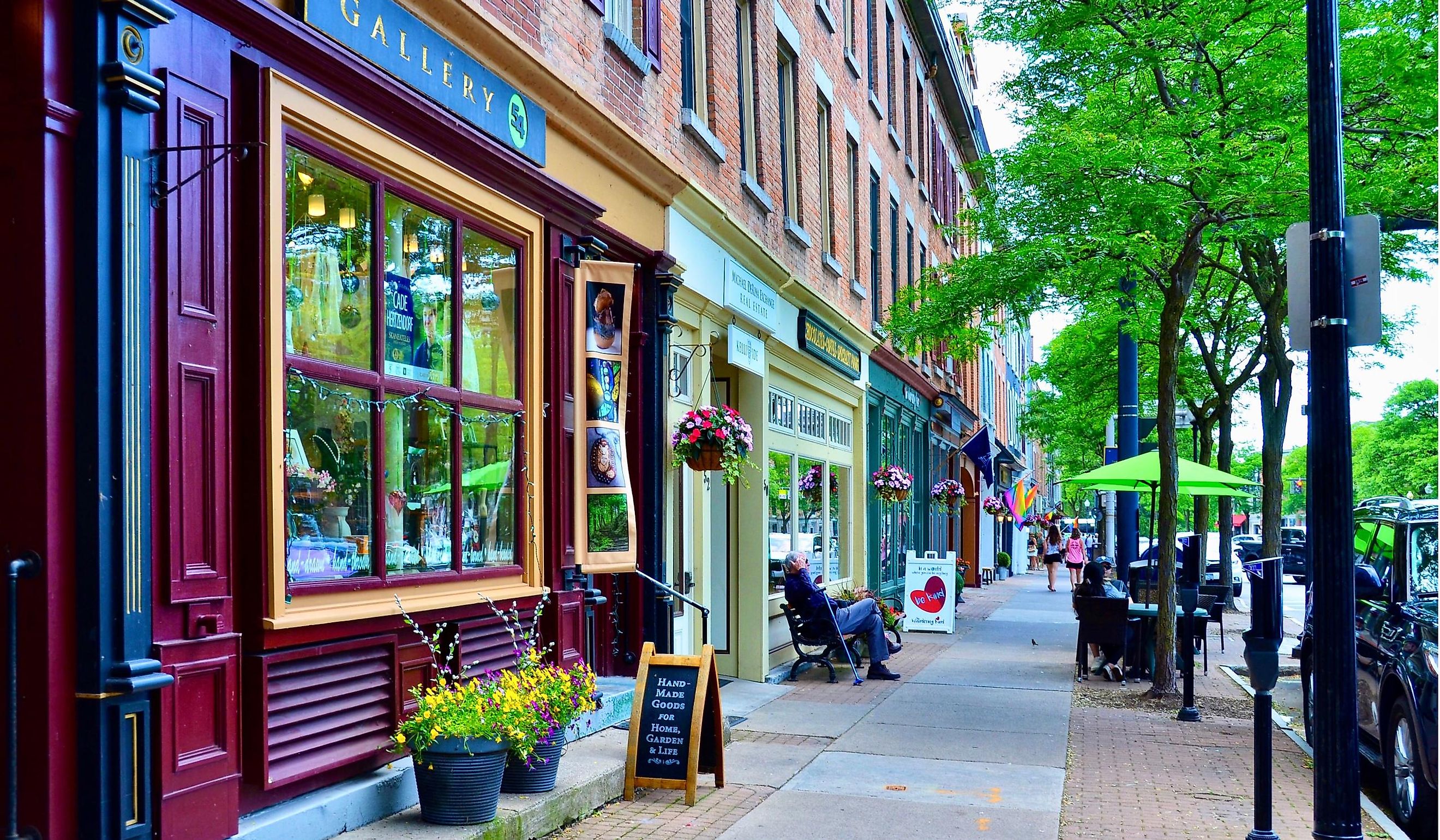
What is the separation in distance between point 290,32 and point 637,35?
494 cm

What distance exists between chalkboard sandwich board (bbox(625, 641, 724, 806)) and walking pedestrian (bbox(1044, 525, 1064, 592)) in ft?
85.7

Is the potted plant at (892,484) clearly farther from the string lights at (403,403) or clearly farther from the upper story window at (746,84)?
the string lights at (403,403)

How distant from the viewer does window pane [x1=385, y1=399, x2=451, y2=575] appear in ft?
22.0

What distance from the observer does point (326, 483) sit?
242 inches

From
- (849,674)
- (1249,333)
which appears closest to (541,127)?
(849,674)

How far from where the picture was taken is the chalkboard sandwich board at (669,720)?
7.37 m

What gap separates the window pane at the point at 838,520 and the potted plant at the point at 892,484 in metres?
0.56

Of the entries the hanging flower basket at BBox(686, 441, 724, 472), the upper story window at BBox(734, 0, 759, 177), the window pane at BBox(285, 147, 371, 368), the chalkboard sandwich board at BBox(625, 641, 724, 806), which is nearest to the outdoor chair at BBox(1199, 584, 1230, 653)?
the upper story window at BBox(734, 0, 759, 177)

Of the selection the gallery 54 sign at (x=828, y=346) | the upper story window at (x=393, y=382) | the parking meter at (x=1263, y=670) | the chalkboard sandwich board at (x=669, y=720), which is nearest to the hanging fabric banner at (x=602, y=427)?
the upper story window at (x=393, y=382)

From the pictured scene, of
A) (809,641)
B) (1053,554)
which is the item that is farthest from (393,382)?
(1053,554)

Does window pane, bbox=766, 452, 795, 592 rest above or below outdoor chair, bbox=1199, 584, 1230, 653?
above

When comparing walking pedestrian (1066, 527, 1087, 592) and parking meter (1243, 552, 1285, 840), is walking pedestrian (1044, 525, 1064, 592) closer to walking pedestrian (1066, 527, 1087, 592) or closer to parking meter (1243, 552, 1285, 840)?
walking pedestrian (1066, 527, 1087, 592)

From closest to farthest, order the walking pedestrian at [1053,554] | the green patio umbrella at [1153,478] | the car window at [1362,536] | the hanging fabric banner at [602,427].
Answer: the hanging fabric banner at [602,427], the car window at [1362,536], the green patio umbrella at [1153,478], the walking pedestrian at [1053,554]

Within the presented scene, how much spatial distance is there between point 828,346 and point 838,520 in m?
2.83
